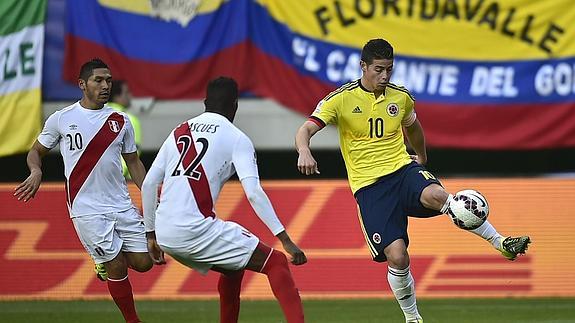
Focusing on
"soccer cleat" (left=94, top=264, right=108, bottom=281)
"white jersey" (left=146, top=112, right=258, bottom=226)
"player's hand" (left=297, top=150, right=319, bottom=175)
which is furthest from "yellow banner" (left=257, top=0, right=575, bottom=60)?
"white jersey" (left=146, top=112, right=258, bottom=226)

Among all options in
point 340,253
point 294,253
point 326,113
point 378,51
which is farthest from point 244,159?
point 340,253

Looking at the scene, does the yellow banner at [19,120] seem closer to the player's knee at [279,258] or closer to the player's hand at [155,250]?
the player's hand at [155,250]

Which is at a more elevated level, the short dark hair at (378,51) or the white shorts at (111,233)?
the short dark hair at (378,51)

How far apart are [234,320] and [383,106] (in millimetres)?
2055

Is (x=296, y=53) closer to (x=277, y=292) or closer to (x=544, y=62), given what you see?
(x=544, y=62)

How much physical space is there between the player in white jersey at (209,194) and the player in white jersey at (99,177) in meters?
1.56

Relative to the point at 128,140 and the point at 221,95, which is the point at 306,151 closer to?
the point at 221,95

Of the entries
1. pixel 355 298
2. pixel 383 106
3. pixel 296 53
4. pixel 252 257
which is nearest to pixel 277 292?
pixel 252 257

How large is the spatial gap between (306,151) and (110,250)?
6.16 feet

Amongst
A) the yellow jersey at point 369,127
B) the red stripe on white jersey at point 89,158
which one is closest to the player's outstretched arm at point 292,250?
the yellow jersey at point 369,127

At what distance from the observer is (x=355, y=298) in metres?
13.2

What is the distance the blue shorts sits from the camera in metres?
9.41

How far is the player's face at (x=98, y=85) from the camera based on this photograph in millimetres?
9531

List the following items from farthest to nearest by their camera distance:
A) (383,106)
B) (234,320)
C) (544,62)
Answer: (544,62) → (383,106) → (234,320)
